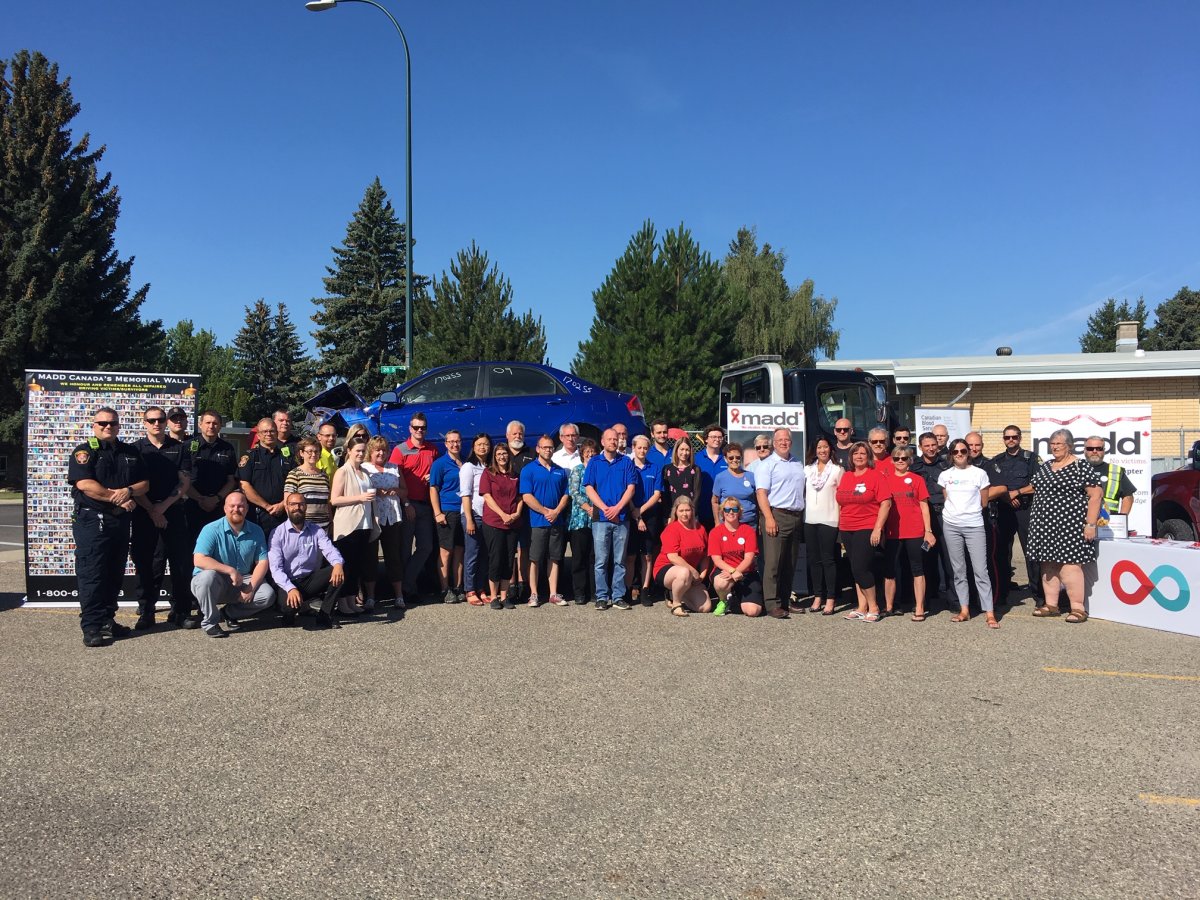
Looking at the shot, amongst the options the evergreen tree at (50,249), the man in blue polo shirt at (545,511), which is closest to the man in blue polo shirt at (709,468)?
the man in blue polo shirt at (545,511)

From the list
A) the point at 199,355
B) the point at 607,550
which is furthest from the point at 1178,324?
the point at 199,355

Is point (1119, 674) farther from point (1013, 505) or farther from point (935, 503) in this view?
point (1013, 505)

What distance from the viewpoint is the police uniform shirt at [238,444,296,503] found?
26.0ft

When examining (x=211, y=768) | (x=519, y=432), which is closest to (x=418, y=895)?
(x=211, y=768)

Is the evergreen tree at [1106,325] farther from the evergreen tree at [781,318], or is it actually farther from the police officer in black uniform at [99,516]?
the police officer in black uniform at [99,516]

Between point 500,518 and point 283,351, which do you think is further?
point 283,351

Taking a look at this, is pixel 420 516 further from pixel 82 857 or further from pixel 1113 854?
pixel 1113 854

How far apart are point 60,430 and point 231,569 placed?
2.70m

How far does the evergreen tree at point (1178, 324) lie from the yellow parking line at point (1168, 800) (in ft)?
209

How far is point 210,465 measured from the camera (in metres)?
7.73

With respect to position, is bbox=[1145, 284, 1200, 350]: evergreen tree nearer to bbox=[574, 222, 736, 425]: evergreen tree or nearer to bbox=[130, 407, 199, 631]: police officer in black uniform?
bbox=[574, 222, 736, 425]: evergreen tree

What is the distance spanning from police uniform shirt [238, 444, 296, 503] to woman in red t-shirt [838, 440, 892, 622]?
5321 millimetres

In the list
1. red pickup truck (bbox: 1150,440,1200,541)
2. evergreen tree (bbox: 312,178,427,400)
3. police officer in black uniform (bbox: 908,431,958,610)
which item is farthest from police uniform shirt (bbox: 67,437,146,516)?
evergreen tree (bbox: 312,178,427,400)

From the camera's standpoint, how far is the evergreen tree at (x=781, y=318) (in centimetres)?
4381
